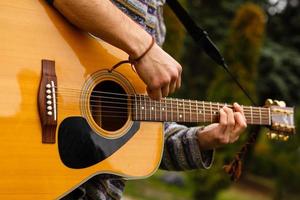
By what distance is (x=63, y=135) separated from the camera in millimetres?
1702

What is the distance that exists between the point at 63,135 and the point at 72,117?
63mm

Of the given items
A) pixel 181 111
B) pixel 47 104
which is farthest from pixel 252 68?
pixel 47 104

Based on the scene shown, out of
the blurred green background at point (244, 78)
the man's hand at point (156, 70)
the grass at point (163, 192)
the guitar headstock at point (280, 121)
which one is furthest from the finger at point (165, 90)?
the grass at point (163, 192)

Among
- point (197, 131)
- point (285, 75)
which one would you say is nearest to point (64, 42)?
point (197, 131)

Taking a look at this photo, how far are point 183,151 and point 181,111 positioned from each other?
0.69ft

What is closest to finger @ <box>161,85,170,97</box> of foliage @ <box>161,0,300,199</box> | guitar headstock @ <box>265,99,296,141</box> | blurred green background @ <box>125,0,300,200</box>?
guitar headstock @ <box>265,99,296,141</box>

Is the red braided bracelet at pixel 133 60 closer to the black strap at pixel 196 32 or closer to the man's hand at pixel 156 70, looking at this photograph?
the man's hand at pixel 156 70

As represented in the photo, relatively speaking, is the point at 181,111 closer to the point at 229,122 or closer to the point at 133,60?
the point at 229,122

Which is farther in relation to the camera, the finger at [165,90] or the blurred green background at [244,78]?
the blurred green background at [244,78]

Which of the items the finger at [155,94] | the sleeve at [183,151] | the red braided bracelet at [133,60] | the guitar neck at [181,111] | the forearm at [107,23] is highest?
the forearm at [107,23]

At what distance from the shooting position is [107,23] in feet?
5.71

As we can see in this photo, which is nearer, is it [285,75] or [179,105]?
[179,105]

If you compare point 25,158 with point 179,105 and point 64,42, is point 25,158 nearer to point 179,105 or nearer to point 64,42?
point 64,42

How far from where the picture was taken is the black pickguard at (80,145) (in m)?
1.71
